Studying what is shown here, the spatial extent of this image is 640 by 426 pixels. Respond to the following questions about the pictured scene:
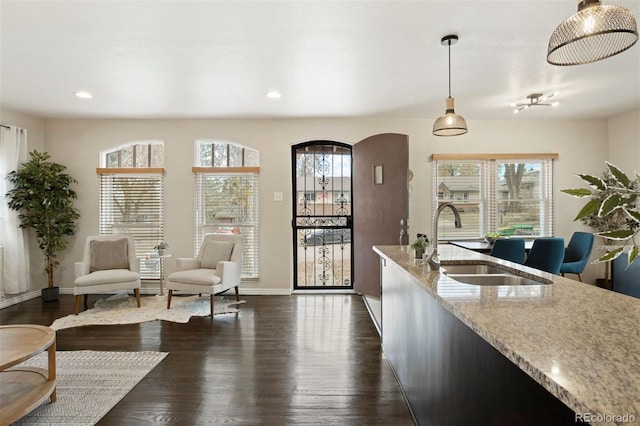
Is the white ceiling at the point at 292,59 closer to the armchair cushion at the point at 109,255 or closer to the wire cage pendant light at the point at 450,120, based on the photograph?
the wire cage pendant light at the point at 450,120

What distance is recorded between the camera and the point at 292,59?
302 centimetres

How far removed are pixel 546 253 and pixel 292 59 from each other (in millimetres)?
3329

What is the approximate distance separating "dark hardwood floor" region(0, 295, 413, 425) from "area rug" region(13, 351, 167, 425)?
95 millimetres

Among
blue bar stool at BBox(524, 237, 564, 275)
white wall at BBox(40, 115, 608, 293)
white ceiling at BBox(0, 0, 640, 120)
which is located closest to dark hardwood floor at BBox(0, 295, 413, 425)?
white wall at BBox(40, 115, 608, 293)

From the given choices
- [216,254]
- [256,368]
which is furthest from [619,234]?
[216,254]

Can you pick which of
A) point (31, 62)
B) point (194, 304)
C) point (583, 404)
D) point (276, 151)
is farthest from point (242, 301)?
point (583, 404)

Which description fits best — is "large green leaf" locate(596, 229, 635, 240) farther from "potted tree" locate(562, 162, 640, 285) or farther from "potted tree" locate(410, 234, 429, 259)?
"potted tree" locate(410, 234, 429, 259)

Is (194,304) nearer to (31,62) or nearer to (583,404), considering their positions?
(31,62)

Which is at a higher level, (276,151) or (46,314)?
(276,151)

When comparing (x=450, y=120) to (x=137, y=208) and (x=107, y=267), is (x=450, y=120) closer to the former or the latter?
(x=107, y=267)

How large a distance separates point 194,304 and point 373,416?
305cm

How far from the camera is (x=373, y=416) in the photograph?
6.77ft

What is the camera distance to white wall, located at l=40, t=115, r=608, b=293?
5039mm

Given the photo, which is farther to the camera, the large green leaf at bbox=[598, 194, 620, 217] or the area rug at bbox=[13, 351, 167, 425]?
the area rug at bbox=[13, 351, 167, 425]
